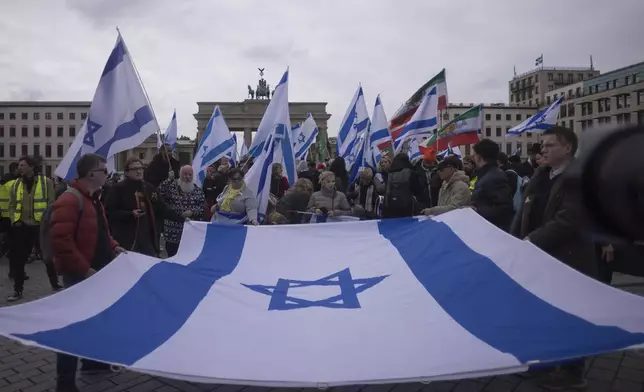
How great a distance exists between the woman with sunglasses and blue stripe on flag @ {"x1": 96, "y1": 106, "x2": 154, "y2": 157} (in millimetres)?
1280

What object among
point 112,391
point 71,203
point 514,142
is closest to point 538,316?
point 112,391

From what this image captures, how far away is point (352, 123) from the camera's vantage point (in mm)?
14156

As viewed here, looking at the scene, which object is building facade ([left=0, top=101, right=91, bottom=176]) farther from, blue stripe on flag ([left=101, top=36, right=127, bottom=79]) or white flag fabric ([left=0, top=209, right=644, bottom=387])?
white flag fabric ([left=0, top=209, right=644, bottom=387])

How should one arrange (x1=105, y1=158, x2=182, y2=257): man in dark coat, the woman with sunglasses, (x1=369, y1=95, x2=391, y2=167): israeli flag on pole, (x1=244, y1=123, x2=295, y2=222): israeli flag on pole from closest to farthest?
(x1=105, y1=158, x2=182, y2=257): man in dark coat, the woman with sunglasses, (x1=244, y1=123, x2=295, y2=222): israeli flag on pole, (x1=369, y1=95, x2=391, y2=167): israeli flag on pole

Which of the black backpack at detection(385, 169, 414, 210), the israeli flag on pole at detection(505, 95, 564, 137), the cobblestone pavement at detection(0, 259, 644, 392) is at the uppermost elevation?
the israeli flag on pole at detection(505, 95, 564, 137)

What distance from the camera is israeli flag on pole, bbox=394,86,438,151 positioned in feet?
32.4

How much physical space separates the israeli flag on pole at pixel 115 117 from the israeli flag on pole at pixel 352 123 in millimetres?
8386

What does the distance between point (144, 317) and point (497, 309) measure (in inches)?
93.6

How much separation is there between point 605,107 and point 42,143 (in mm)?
106048

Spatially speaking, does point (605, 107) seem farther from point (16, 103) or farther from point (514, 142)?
point (16, 103)

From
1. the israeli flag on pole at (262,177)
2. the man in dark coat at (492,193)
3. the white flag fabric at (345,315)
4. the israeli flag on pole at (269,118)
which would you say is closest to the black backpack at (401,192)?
the israeli flag on pole at (262,177)

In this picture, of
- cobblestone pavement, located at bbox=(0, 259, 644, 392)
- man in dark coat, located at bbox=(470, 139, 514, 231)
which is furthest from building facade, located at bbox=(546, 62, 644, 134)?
cobblestone pavement, located at bbox=(0, 259, 644, 392)

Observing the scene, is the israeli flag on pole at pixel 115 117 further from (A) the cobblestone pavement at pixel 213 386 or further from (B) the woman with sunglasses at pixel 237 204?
(A) the cobblestone pavement at pixel 213 386

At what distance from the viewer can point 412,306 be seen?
11.1ft
